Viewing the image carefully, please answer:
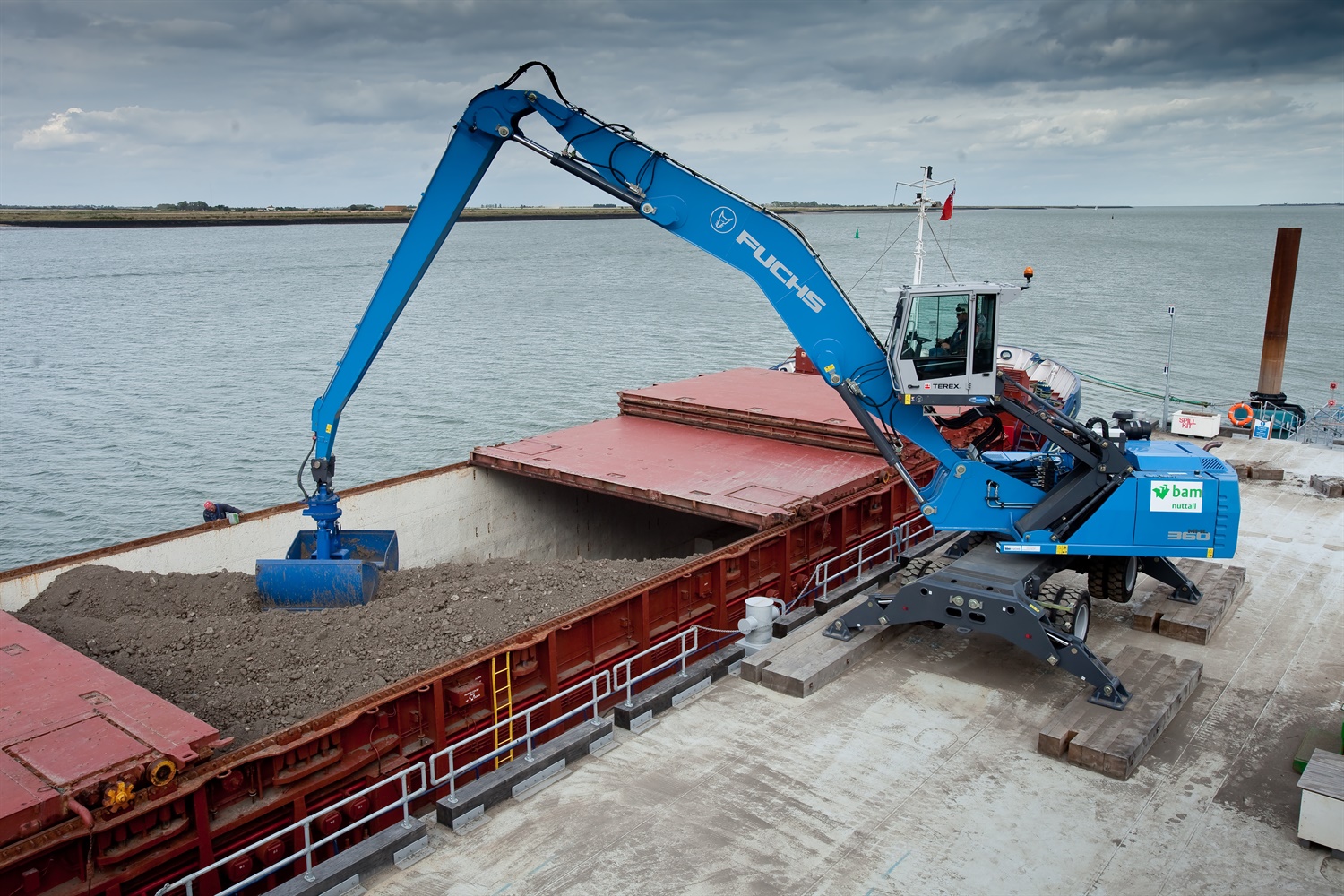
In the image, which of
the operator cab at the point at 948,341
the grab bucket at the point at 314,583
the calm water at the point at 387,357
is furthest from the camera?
the calm water at the point at 387,357

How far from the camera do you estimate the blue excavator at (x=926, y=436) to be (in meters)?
10.6

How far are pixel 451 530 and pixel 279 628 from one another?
675cm

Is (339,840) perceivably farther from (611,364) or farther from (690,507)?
(611,364)

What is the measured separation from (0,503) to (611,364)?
2711 centimetres

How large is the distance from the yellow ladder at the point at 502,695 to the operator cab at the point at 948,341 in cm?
521

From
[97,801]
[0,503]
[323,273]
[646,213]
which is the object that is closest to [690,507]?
[646,213]

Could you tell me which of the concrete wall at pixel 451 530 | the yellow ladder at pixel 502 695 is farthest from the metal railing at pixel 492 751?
the concrete wall at pixel 451 530

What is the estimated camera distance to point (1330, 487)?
680 inches

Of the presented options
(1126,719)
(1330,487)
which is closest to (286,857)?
(1126,719)

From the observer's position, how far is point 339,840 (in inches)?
318

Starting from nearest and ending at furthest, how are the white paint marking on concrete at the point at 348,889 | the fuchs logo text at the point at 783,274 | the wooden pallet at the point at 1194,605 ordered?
the white paint marking on concrete at the point at 348,889
the fuchs logo text at the point at 783,274
the wooden pallet at the point at 1194,605

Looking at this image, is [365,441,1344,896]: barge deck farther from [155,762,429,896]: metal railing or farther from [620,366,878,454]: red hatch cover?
[620,366,878,454]: red hatch cover

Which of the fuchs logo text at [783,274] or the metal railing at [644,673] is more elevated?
the fuchs logo text at [783,274]

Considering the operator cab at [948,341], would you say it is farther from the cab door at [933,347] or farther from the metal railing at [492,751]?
the metal railing at [492,751]
